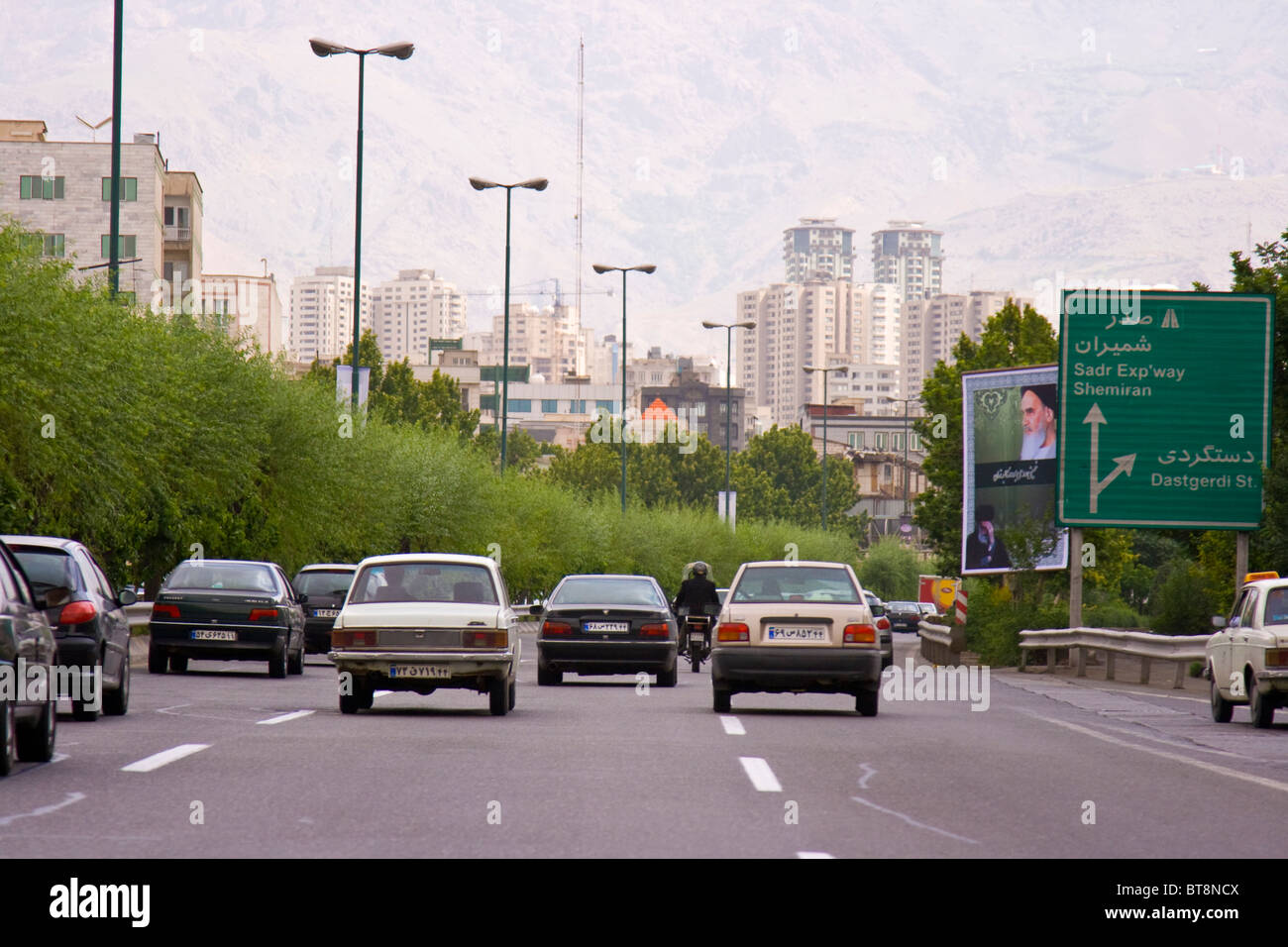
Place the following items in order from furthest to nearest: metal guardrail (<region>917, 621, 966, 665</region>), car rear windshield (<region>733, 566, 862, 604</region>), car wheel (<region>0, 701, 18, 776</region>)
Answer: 1. metal guardrail (<region>917, 621, 966, 665</region>)
2. car rear windshield (<region>733, 566, 862, 604</region>)
3. car wheel (<region>0, 701, 18, 776</region>)

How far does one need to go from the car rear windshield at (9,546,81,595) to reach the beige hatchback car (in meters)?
6.25

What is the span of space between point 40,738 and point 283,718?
5.13 m

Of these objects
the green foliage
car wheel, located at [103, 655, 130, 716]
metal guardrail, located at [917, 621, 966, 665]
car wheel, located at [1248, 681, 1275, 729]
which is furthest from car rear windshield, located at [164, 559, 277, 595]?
the green foliage

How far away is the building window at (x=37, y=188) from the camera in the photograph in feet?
356

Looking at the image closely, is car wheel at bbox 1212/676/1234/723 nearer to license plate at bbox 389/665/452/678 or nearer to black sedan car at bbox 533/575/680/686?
black sedan car at bbox 533/575/680/686

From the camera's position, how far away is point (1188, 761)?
16516 mm

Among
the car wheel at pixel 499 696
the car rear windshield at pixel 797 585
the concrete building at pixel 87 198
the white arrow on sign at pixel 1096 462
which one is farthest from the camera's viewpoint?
the concrete building at pixel 87 198

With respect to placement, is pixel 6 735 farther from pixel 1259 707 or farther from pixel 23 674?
pixel 1259 707

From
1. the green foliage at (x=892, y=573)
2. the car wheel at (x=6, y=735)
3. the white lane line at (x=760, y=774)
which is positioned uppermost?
the car wheel at (x=6, y=735)

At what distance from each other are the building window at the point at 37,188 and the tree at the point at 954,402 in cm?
5246

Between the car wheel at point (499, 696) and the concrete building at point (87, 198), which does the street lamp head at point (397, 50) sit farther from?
the concrete building at point (87, 198)

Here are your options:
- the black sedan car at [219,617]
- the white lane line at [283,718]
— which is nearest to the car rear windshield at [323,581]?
the black sedan car at [219,617]

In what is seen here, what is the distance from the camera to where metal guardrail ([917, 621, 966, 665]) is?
46531mm
